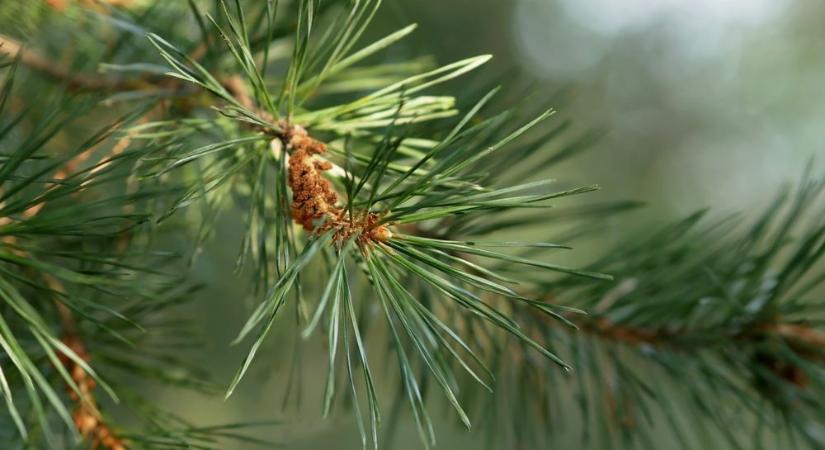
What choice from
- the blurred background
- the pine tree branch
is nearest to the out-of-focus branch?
the pine tree branch

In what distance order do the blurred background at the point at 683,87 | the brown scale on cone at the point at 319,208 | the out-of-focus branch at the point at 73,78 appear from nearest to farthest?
the brown scale on cone at the point at 319,208, the out-of-focus branch at the point at 73,78, the blurred background at the point at 683,87

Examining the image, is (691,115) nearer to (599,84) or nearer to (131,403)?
(599,84)

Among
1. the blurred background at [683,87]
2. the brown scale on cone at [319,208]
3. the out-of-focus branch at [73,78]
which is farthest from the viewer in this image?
the blurred background at [683,87]

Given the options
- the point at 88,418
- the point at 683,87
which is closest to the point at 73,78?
the point at 88,418

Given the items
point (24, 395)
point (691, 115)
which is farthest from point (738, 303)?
point (691, 115)

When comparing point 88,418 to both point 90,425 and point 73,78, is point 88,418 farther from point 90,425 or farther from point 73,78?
point 73,78

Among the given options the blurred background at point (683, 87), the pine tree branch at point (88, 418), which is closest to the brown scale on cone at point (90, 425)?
the pine tree branch at point (88, 418)

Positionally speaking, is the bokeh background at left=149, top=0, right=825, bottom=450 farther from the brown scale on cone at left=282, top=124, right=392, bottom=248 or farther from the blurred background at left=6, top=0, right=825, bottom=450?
the brown scale on cone at left=282, top=124, right=392, bottom=248

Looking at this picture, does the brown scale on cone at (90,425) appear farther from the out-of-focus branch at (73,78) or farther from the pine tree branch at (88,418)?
the out-of-focus branch at (73,78)
